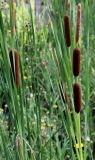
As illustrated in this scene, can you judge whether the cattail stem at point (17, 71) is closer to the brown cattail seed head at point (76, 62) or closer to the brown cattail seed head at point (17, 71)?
the brown cattail seed head at point (17, 71)

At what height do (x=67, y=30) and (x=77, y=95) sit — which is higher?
(x=67, y=30)

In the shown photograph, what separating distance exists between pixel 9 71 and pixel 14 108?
11 cm

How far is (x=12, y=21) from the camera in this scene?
88 cm

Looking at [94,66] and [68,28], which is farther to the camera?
[94,66]

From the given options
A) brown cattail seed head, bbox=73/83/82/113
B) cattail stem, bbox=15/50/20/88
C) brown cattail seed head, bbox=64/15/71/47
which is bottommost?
brown cattail seed head, bbox=73/83/82/113

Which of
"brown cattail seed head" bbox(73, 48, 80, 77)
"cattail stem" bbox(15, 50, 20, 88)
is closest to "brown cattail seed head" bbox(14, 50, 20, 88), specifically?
"cattail stem" bbox(15, 50, 20, 88)

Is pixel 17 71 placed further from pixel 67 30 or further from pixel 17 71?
pixel 67 30

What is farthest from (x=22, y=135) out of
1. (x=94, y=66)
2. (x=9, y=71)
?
(x=94, y=66)

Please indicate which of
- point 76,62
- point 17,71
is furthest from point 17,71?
point 76,62

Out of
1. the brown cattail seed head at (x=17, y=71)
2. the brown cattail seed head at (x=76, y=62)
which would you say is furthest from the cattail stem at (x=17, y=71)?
the brown cattail seed head at (x=76, y=62)

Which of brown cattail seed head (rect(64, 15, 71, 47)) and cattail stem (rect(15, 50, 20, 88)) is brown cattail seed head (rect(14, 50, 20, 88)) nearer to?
cattail stem (rect(15, 50, 20, 88))

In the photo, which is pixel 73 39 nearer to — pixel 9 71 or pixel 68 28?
pixel 68 28

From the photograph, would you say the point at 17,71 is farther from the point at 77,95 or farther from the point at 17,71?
the point at 77,95

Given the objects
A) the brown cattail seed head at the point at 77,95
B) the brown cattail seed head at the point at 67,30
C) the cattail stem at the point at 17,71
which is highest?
the brown cattail seed head at the point at 67,30
